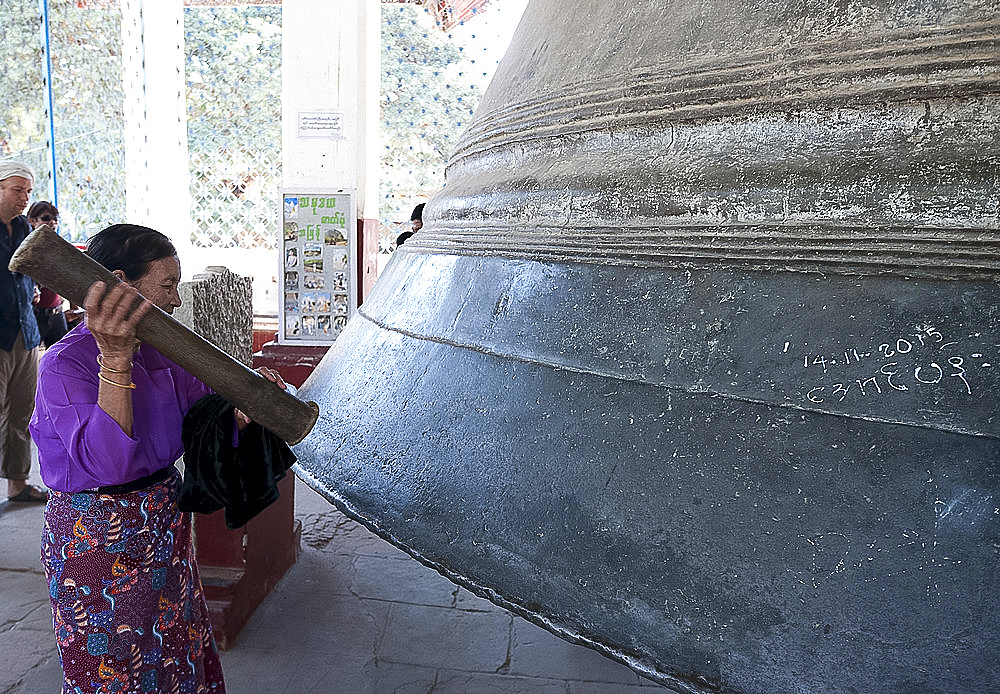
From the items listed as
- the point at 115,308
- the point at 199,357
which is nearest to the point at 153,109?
the point at 115,308

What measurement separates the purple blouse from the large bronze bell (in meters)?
0.90

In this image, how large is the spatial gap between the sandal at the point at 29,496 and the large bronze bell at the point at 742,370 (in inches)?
144

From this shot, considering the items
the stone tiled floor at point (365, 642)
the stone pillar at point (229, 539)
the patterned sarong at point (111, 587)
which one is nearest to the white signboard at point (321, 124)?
the stone pillar at point (229, 539)

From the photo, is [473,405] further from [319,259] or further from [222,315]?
[319,259]

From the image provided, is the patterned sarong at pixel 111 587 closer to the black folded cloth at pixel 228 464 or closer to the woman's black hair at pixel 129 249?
the black folded cloth at pixel 228 464

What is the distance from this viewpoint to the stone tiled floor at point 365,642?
7.95ft

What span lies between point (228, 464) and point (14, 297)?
2.48 meters

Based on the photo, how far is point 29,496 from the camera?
12.3 ft

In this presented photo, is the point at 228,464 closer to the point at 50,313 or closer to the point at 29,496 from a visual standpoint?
the point at 29,496

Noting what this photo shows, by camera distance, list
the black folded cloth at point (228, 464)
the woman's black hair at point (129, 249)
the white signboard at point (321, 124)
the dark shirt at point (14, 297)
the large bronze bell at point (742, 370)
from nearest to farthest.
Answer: the large bronze bell at point (742, 370)
the black folded cloth at point (228, 464)
the woman's black hair at point (129, 249)
the dark shirt at point (14, 297)
the white signboard at point (321, 124)

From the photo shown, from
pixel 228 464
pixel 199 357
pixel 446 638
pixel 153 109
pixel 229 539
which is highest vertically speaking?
pixel 153 109

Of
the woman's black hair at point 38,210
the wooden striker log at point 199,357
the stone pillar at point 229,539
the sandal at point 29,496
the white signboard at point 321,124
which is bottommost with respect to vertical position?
the sandal at point 29,496

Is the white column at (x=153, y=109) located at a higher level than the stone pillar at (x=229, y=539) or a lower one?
higher

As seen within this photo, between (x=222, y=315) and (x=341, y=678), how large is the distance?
1.37 metres
